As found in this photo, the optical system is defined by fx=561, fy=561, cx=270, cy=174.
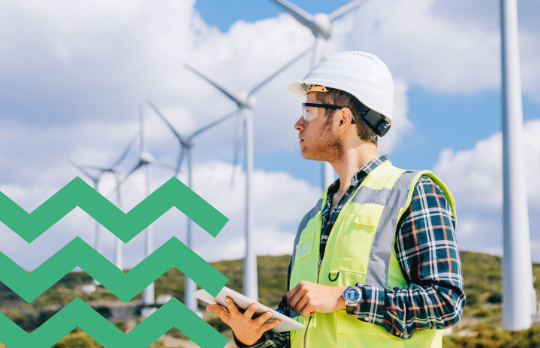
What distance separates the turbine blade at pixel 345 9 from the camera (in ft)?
74.6

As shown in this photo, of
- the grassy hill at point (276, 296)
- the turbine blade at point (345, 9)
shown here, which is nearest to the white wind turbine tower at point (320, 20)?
the turbine blade at point (345, 9)

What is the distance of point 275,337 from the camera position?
349cm

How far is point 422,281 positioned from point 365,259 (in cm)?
30

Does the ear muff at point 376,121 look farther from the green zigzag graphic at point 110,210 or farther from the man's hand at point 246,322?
the man's hand at point 246,322

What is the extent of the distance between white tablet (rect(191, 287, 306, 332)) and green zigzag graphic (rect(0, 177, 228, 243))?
0.63 m

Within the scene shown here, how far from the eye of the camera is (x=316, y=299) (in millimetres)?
2756

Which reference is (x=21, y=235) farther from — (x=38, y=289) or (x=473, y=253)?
(x=473, y=253)

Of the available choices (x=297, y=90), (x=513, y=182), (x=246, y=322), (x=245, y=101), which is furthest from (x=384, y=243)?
(x=245, y=101)

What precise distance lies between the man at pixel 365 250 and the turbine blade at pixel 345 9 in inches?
787

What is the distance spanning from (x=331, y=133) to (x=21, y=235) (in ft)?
8.26

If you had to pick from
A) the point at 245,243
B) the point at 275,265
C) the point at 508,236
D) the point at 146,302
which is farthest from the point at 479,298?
the point at 275,265

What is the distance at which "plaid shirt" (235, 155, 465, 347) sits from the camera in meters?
2.72

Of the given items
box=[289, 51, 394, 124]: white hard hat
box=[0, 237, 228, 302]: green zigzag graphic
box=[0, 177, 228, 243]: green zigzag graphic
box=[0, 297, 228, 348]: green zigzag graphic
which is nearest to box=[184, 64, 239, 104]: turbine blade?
box=[0, 177, 228, 243]: green zigzag graphic

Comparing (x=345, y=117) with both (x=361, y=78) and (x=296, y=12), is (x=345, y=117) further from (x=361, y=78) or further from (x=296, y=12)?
(x=296, y=12)
